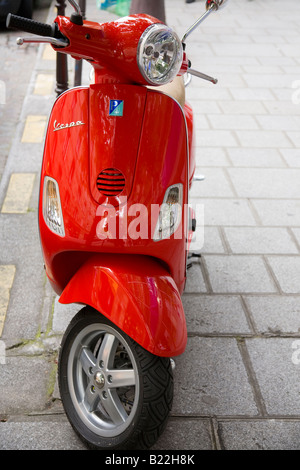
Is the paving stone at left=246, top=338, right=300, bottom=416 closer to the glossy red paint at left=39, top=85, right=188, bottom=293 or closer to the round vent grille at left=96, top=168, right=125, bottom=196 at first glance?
the glossy red paint at left=39, top=85, right=188, bottom=293

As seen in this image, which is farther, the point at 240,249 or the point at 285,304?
the point at 240,249

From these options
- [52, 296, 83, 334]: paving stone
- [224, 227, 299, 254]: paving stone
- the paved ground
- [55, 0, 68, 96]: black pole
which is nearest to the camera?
the paved ground

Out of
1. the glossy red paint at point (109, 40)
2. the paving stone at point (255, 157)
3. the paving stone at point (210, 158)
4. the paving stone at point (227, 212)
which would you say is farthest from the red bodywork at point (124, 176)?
the paving stone at point (255, 157)

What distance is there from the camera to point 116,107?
2061 millimetres

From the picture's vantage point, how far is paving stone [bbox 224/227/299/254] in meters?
3.54

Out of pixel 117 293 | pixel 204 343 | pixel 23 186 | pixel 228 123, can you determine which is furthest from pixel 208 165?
pixel 117 293

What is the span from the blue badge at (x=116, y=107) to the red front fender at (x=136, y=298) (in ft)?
1.67

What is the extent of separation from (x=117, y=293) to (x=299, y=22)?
8147mm

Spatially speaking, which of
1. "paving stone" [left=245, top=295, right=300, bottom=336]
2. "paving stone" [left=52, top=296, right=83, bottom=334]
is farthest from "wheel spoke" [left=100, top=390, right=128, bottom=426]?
"paving stone" [left=245, top=295, right=300, bottom=336]

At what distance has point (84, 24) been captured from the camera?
1.94 m

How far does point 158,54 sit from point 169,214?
0.56 metres

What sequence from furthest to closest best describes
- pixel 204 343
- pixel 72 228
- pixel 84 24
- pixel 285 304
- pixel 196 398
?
pixel 285 304, pixel 204 343, pixel 196 398, pixel 72 228, pixel 84 24

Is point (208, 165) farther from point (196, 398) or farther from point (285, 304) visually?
point (196, 398)

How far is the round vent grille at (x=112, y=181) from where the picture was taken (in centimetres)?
205
